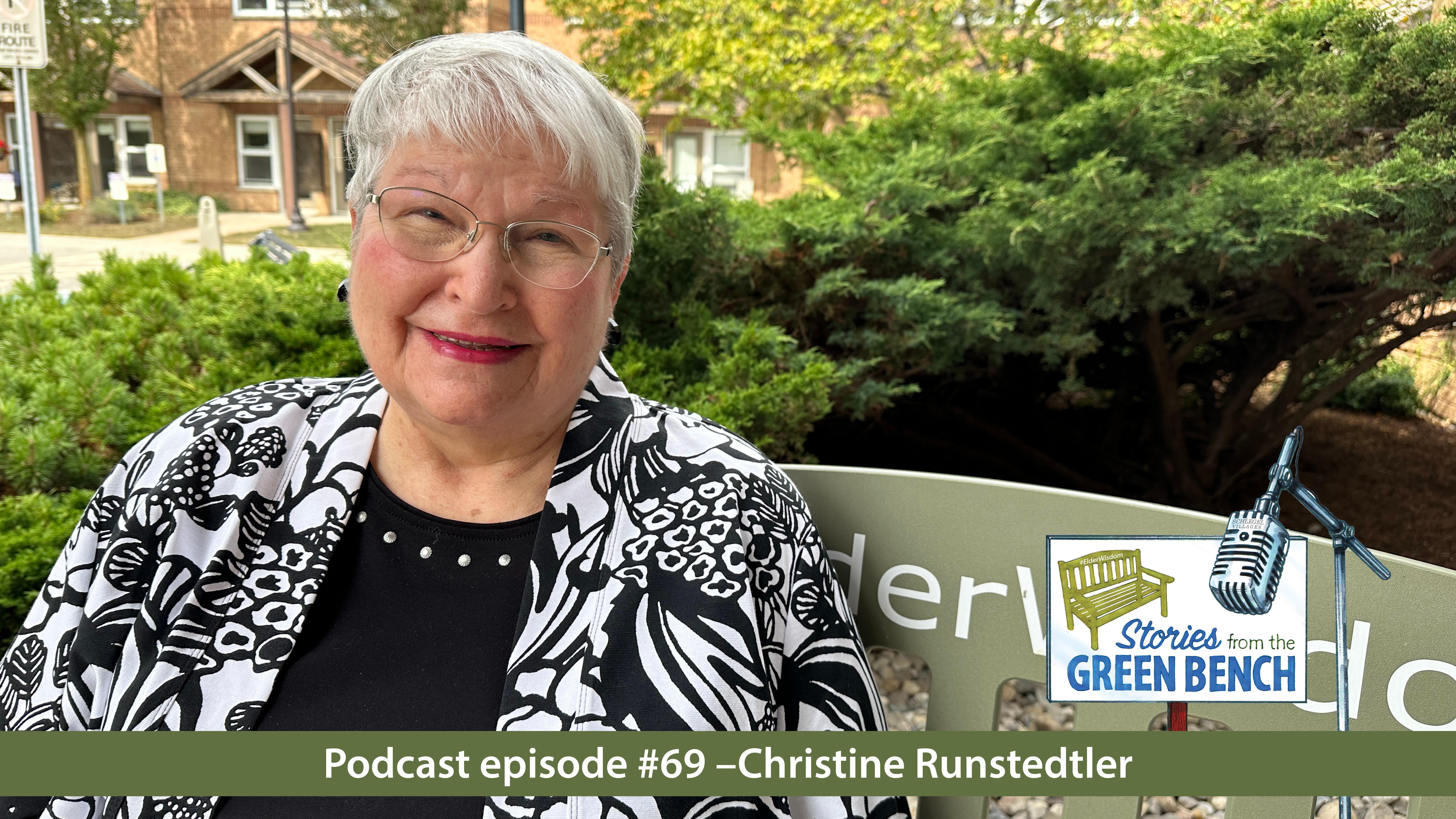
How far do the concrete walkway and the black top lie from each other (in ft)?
1.66

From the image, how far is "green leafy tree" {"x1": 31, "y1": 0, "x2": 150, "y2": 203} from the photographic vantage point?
7.68m

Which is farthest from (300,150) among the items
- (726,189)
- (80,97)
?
(726,189)

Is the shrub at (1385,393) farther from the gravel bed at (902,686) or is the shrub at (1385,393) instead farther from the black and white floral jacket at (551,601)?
the black and white floral jacket at (551,601)

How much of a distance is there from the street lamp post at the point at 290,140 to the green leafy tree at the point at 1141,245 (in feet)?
22.8

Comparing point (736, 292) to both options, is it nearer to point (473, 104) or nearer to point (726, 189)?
point (726, 189)

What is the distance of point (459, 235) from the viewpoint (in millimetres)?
1251

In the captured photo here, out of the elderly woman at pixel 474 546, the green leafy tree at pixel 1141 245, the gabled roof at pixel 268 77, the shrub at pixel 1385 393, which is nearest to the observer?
the elderly woman at pixel 474 546

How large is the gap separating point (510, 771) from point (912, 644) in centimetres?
64

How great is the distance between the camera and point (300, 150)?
58.9 feet

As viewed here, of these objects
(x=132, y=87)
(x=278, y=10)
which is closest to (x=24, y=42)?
(x=132, y=87)

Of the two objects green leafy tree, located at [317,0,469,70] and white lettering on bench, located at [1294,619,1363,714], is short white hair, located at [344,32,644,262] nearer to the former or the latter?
white lettering on bench, located at [1294,619,1363,714]

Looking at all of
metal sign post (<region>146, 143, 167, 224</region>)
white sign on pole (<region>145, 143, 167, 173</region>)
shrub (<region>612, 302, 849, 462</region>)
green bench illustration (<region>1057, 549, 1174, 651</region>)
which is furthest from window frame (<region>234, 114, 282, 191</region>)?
green bench illustration (<region>1057, 549, 1174, 651</region>)

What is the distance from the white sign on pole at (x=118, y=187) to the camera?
902cm

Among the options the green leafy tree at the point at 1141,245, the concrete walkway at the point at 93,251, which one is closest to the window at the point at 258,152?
the concrete walkway at the point at 93,251
